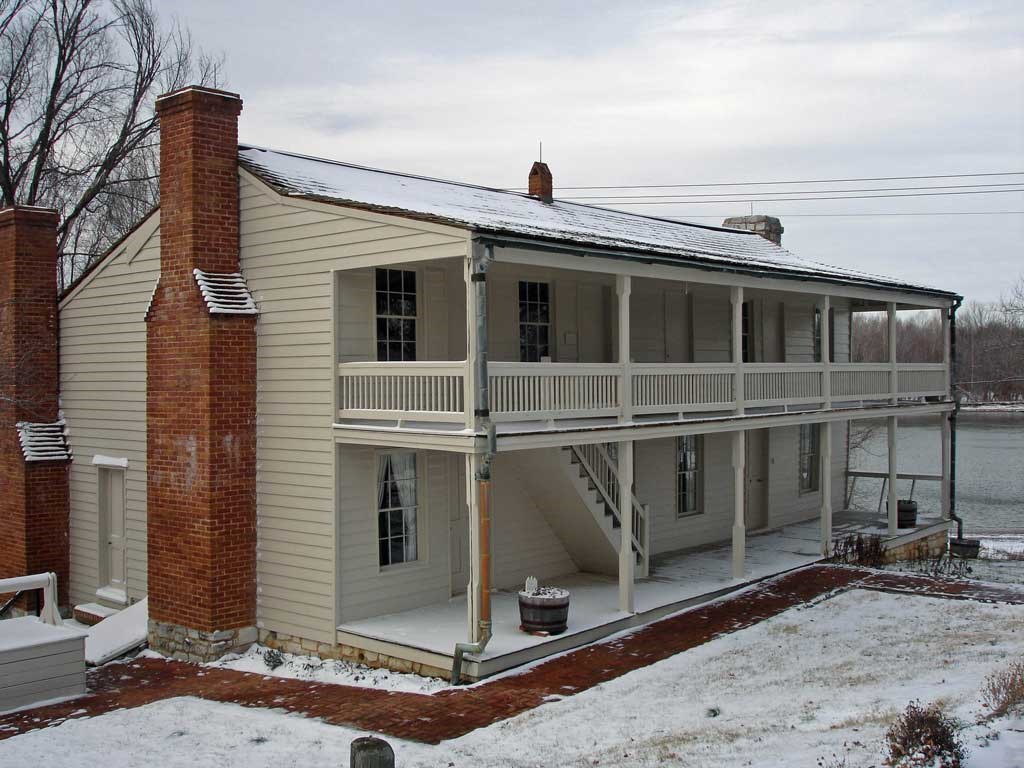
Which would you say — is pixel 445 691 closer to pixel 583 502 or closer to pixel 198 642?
pixel 198 642

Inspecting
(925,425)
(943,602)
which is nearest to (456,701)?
(943,602)

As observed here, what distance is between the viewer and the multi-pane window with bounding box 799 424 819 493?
78.0ft

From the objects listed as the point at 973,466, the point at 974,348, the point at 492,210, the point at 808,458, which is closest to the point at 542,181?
the point at 492,210

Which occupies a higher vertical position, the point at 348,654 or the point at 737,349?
the point at 737,349

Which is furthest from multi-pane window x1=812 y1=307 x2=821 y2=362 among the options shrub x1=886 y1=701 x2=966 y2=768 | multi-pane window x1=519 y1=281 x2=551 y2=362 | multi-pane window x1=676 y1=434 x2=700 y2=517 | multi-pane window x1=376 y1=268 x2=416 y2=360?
shrub x1=886 y1=701 x2=966 y2=768

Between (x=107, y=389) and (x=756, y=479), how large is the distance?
13.6 m

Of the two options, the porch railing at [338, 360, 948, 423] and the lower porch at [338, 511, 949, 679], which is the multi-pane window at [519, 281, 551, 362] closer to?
the porch railing at [338, 360, 948, 423]

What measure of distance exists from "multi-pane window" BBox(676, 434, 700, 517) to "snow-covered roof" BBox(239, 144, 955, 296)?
396 centimetres

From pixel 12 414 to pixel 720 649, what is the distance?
1297 cm

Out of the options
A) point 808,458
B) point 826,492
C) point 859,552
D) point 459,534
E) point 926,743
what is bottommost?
point 859,552

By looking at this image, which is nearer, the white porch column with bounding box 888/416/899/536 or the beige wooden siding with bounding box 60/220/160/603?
the beige wooden siding with bounding box 60/220/160/603

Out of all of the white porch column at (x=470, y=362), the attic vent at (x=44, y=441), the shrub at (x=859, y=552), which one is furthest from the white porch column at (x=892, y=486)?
the attic vent at (x=44, y=441)

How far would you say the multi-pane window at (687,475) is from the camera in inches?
784

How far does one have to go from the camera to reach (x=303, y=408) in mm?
13766
